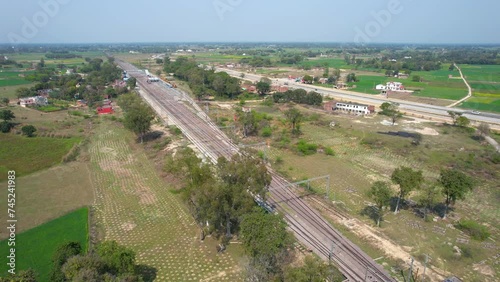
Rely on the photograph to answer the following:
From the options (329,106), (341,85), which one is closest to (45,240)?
(329,106)

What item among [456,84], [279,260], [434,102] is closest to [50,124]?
[279,260]

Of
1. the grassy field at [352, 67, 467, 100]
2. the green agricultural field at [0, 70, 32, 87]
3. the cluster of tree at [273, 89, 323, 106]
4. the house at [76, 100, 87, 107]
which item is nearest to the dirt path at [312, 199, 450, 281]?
the cluster of tree at [273, 89, 323, 106]

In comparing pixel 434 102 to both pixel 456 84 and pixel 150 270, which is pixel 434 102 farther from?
pixel 150 270

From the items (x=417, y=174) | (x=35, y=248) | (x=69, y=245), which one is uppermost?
(x=417, y=174)

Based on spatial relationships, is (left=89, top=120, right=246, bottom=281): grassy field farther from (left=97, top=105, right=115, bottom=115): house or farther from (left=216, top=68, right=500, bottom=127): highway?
(left=216, top=68, right=500, bottom=127): highway

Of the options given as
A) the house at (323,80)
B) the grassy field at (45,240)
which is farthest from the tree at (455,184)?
the house at (323,80)

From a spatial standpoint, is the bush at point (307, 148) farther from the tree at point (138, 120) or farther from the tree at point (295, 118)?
the tree at point (138, 120)
